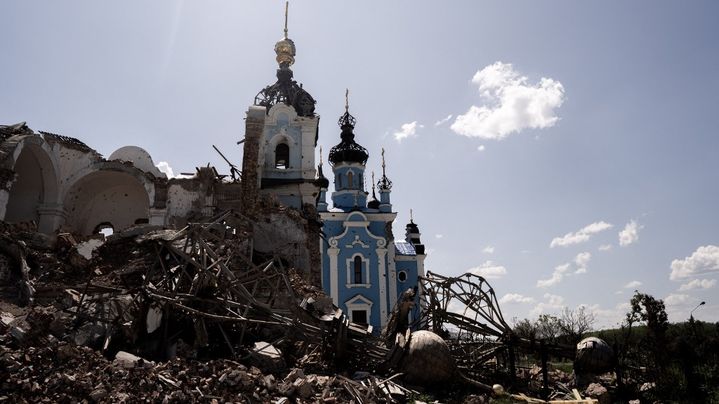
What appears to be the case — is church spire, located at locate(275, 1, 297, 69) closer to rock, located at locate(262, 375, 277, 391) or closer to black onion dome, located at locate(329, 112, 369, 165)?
black onion dome, located at locate(329, 112, 369, 165)

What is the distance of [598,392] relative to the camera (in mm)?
9180

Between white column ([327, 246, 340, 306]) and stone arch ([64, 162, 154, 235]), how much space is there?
48.0 feet

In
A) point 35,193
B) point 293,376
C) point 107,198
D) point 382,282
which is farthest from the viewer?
point 382,282

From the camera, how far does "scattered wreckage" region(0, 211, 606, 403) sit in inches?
242

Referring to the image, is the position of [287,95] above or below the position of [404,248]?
above

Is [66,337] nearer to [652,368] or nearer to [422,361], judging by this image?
[422,361]

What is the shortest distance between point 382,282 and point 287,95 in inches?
563

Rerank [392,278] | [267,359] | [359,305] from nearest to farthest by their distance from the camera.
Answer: [267,359]
[359,305]
[392,278]

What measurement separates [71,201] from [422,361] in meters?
16.1

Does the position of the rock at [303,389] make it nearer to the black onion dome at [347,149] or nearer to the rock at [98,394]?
the rock at [98,394]

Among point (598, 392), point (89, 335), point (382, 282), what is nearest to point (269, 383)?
point (89, 335)

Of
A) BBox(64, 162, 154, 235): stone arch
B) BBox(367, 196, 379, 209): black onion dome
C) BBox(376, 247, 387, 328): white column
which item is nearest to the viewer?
BBox(64, 162, 154, 235): stone arch

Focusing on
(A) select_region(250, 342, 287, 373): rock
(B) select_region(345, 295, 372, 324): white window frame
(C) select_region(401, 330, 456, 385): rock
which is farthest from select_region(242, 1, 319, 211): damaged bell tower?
(B) select_region(345, 295, 372, 324): white window frame

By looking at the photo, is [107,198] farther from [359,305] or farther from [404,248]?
[404,248]
